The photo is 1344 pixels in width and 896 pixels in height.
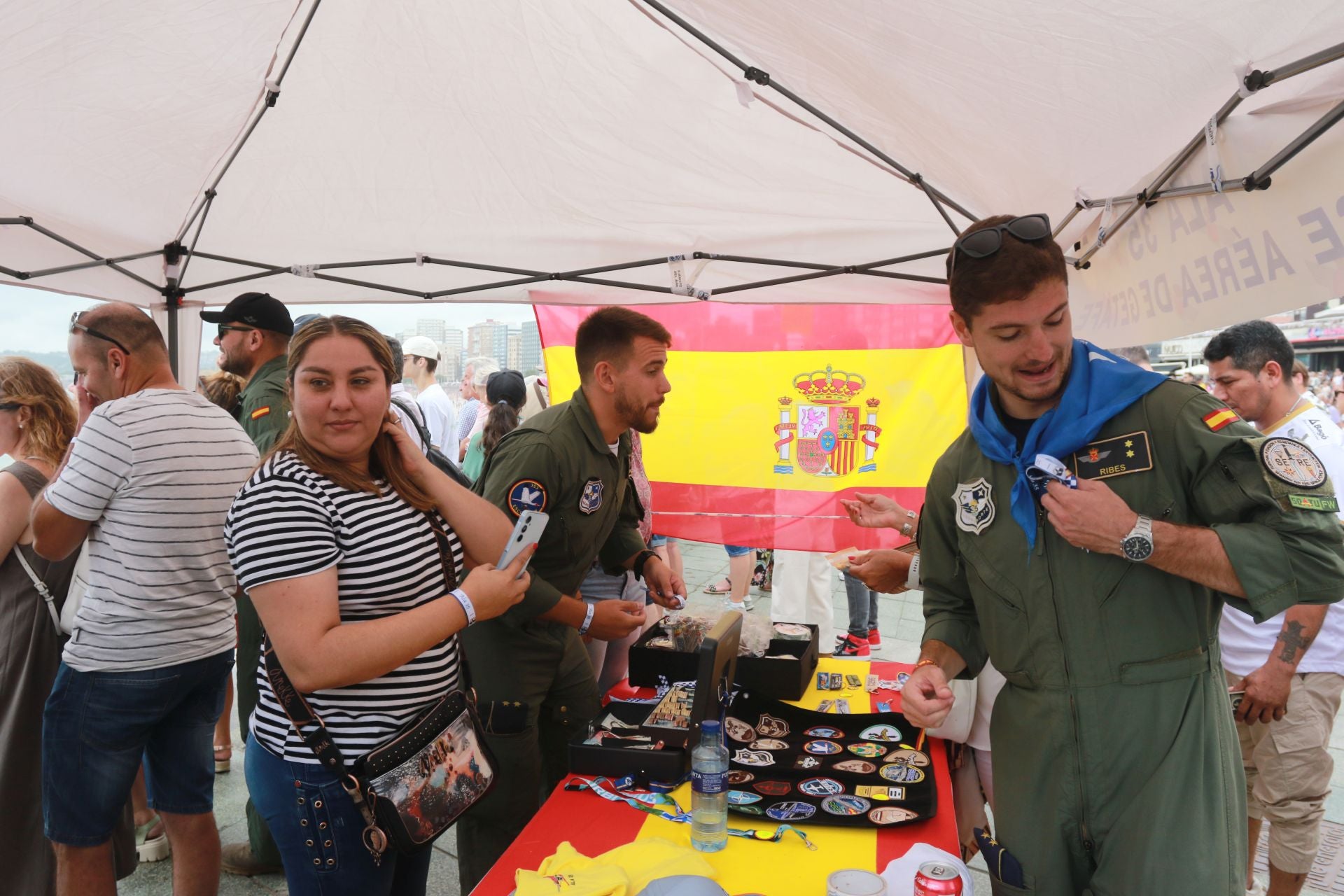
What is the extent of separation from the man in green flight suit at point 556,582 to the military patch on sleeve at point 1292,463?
1.69 m

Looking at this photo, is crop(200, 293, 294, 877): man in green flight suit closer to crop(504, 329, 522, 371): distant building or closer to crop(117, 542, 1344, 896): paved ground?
crop(117, 542, 1344, 896): paved ground

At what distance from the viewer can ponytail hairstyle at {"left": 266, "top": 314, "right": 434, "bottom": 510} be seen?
168 centimetres

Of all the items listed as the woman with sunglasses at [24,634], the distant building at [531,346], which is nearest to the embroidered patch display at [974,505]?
the woman with sunglasses at [24,634]

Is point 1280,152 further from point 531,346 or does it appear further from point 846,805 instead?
point 531,346

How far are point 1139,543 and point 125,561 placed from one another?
2.39 m

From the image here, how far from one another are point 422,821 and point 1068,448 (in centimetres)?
143

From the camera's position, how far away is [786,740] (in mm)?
2188

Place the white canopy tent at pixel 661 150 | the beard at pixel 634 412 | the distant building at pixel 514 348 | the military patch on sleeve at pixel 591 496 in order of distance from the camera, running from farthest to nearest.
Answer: the distant building at pixel 514 348, the beard at pixel 634 412, the military patch on sleeve at pixel 591 496, the white canopy tent at pixel 661 150

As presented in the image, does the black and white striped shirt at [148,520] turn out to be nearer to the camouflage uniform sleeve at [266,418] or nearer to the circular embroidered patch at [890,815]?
the camouflage uniform sleeve at [266,418]

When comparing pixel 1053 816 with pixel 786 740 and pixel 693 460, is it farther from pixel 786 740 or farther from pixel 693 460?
pixel 693 460

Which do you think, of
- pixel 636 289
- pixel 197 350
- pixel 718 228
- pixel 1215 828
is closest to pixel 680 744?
pixel 1215 828

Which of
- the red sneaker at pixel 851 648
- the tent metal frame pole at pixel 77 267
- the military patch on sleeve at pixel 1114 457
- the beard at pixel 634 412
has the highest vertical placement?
the tent metal frame pole at pixel 77 267

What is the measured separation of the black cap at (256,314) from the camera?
3.16m

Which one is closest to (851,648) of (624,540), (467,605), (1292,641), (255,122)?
(624,540)
